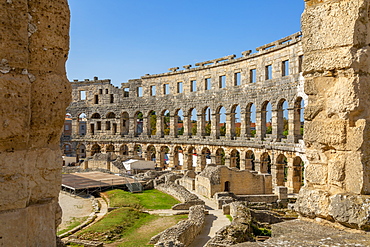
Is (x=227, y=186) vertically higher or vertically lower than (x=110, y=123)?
lower

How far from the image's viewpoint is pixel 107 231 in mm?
12688

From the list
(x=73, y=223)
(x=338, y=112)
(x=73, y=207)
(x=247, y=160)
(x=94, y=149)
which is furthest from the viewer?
(x=94, y=149)

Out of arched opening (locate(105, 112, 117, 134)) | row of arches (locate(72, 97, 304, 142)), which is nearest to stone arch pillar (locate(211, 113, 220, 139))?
row of arches (locate(72, 97, 304, 142))

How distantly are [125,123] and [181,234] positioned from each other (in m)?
28.1

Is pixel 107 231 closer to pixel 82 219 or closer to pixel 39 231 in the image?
pixel 82 219

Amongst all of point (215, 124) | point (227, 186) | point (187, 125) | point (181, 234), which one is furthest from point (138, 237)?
point (187, 125)

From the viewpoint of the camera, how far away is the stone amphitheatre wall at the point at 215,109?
22.2 meters

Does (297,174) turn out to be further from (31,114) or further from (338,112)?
(31,114)

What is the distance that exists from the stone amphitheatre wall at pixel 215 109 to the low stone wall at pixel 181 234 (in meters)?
9.48

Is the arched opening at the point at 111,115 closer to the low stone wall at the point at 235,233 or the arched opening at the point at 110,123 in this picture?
the arched opening at the point at 110,123

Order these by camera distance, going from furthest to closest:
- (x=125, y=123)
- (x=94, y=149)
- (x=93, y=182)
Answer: (x=94, y=149) < (x=125, y=123) < (x=93, y=182)

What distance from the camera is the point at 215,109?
29203 millimetres

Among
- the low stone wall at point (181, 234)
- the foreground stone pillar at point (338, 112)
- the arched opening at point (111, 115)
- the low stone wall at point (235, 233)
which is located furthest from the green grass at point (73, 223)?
the arched opening at point (111, 115)

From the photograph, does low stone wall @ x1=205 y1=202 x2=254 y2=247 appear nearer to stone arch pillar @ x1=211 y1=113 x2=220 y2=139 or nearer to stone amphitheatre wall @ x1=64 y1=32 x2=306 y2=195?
stone amphitheatre wall @ x1=64 y1=32 x2=306 y2=195
